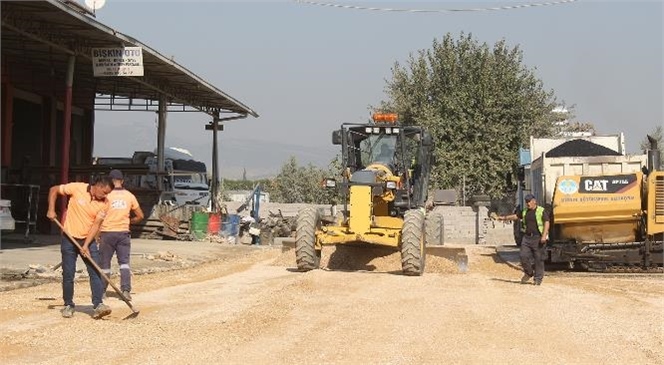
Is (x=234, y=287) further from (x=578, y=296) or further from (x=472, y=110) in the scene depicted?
(x=472, y=110)

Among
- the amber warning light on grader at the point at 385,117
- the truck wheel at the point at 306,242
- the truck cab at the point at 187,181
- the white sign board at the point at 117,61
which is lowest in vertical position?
the truck wheel at the point at 306,242

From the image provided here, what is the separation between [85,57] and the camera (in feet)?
73.4

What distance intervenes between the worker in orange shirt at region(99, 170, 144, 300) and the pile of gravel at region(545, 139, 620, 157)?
13.4 meters

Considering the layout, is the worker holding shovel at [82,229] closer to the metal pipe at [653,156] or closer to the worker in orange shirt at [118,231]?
the worker in orange shirt at [118,231]

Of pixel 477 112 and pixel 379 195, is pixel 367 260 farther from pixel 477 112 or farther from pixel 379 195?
pixel 477 112

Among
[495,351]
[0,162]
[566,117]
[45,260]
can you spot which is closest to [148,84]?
[0,162]

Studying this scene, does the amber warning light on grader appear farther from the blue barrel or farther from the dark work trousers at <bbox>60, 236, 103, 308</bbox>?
the blue barrel

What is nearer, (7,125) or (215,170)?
(7,125)

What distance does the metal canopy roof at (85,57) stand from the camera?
60.4 feet

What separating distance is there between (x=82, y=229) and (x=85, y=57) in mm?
12830

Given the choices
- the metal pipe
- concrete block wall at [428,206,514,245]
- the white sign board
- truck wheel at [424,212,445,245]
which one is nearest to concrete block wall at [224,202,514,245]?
concrete block wall at [428,206,514,245]

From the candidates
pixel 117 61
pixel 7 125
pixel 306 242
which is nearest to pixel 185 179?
pixel 7 125

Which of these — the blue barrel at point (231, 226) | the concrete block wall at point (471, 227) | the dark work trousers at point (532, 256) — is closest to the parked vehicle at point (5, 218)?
the dark work trousers at point (532, 256)

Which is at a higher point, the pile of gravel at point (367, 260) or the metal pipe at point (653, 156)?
the metal pipe at point (653, 156)
